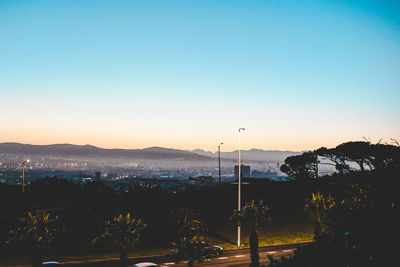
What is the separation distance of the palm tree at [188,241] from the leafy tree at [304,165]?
Result: 74.2 meters

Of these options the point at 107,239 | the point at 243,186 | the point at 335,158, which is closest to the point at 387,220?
the point at 107,239

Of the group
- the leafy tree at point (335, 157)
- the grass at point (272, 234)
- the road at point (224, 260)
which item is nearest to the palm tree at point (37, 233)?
the road at point (224, 260)

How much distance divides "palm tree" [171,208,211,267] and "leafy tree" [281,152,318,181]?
243 feet

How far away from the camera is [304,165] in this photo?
94.0 metres

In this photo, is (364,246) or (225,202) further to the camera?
(225,202)

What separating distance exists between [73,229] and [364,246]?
126 feet

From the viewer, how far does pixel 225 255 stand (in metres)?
29.5

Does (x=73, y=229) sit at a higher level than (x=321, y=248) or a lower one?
lower

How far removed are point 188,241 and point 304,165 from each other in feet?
258

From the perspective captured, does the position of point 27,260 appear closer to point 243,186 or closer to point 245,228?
point 245,228

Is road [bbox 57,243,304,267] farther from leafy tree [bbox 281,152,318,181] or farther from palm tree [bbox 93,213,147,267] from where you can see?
leafy tree [bbox 281,152,318,181]

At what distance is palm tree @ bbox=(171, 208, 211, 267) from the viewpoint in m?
22.0

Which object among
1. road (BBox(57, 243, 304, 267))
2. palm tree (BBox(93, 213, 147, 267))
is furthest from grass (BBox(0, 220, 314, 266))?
palm tree (BBox(93, 213, 147, 267))

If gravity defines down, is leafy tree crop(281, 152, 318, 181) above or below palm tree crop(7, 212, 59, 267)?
above
